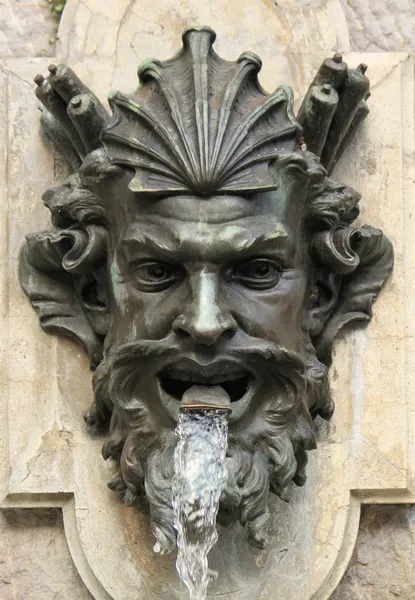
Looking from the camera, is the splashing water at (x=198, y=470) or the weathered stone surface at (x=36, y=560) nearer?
the splashing water at (x=198, y=470)

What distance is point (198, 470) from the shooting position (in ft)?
8.00

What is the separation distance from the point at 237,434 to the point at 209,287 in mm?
269

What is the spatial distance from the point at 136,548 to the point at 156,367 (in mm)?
395

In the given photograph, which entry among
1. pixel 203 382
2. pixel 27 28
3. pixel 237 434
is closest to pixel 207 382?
pixel 203 382

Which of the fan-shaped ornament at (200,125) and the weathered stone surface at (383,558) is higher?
the fan-shaped ornament at (200,125)

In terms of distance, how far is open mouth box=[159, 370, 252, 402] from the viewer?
2441 millimetres

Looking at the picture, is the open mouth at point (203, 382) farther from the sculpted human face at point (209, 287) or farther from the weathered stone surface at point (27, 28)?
the weathered stone surface at point (27, 28)

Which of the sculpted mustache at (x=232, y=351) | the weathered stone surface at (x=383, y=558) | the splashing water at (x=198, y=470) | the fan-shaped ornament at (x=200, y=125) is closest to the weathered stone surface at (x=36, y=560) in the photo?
the splashing water at (x=198, y=470)

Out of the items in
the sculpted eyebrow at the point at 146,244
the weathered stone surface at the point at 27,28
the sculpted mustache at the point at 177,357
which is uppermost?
the weathered stone surface at the point at 27,28

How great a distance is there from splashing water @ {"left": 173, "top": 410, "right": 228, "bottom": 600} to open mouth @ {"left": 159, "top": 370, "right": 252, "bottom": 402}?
2.4 inches

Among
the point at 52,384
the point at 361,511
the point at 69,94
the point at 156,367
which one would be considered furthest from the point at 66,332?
the point at 361,511

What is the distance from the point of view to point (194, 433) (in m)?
2.45

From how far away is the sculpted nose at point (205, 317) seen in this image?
2.36 meters

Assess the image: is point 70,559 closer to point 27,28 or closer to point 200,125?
point 200,125
